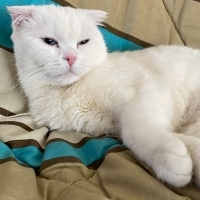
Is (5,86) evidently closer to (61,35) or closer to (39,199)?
(61,35)

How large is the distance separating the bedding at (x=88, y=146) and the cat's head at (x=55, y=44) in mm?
171

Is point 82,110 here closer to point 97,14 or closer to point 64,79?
point 64,79

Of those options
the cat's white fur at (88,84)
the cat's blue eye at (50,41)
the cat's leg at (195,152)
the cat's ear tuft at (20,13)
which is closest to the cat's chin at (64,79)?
the cat's white fur at (88,84)

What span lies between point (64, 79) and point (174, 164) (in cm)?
44

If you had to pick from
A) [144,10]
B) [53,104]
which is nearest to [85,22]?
[53,104]

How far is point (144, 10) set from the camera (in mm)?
1480

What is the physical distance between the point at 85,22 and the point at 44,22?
137 millimetres

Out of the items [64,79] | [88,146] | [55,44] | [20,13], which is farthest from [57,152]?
[20,13]

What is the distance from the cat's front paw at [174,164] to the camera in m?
0.78

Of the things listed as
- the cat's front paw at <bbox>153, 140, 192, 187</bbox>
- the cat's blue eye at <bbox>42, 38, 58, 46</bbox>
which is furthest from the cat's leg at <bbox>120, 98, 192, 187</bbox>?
the cat's blue eye at <bbox>42, 38, 58, 46</bbox>

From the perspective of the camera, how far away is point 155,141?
0.85m

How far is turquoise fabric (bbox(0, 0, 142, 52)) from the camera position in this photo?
135cm

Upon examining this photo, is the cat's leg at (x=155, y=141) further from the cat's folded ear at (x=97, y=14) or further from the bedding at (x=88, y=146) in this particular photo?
the cat's folded ear at (x=97, y=14)

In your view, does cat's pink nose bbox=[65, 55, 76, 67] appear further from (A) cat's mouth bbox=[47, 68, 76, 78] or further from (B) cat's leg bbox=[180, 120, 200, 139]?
(B) cat's leg bbox=[180, 120, 200, 139]
